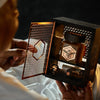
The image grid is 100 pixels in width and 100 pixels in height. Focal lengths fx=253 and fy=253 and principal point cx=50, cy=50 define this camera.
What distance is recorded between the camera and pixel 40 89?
1734 mm

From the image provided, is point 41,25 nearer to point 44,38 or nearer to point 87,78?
point 44,38

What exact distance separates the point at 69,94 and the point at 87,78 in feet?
0.46

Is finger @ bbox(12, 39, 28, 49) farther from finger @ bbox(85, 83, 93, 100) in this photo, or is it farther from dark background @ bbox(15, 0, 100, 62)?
dark background @ bbox(15, 0, 100, 62)

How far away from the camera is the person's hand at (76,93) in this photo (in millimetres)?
1417

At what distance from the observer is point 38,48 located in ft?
4.80

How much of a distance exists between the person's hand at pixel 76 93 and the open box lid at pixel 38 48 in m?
0.17

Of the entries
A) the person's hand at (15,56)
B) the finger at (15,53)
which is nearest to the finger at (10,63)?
the person's hand at (15,56)

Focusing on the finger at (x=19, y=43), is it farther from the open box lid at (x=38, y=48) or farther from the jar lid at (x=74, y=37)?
the jar lid at (x=74, y=37)

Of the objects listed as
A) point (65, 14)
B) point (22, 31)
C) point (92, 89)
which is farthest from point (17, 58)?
point (65, 14)

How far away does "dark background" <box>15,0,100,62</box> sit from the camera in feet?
10.2

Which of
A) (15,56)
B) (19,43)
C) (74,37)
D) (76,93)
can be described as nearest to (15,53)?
(15,56)

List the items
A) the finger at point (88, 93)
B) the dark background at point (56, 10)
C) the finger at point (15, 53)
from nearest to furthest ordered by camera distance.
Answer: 1. the finger at point (15, 53)
2. the finger at point (88, 93)
3. the dark background at point (56, 10)

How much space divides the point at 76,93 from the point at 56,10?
1.93 meters

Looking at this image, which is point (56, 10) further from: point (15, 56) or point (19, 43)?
point (15, 56)
